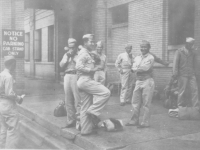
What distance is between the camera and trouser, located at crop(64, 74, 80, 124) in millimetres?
5875

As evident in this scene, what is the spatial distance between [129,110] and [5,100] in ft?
12.6

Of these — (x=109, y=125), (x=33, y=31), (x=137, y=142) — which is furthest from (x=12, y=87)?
(x=33, y=31)

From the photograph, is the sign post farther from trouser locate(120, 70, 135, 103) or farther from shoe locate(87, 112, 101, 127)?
shoe locate(87, 112, 101, 127)

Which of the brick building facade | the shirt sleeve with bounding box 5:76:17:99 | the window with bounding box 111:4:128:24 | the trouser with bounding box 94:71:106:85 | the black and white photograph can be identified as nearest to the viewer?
the shirt sleeve with bounding box 5:76:17:99

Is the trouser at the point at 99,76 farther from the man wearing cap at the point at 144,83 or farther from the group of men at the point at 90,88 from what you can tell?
the man wearing cap at the point at 144,83

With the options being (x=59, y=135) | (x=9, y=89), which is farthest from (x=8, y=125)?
(x=59, y=135)

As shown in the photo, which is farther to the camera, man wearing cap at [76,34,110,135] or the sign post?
the sign post

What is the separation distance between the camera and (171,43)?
29.5 ft

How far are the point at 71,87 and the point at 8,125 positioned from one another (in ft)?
5.04

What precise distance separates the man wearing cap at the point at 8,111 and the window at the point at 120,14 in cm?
695

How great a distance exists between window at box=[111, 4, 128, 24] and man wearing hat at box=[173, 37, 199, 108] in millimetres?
4471

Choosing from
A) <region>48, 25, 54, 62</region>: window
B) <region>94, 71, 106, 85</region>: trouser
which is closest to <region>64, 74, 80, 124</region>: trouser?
<region>94, 71, 106, 85</region>: trouser

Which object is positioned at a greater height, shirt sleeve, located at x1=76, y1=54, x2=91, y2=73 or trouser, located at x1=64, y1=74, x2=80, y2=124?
shirt sleeve, located at x1=76, y1=54, x2=91, y2=73

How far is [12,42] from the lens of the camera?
1042 cm
